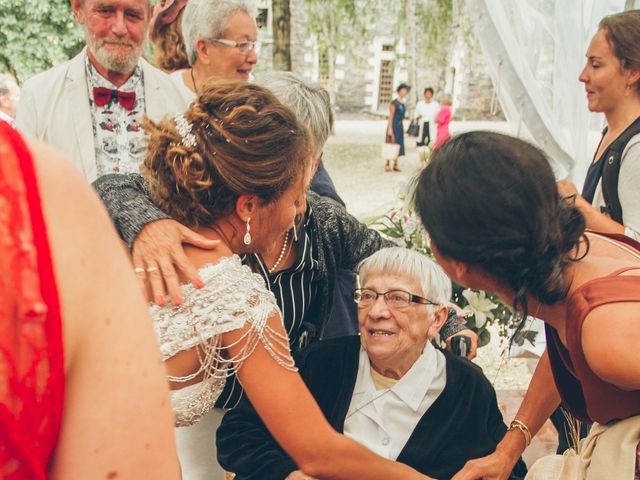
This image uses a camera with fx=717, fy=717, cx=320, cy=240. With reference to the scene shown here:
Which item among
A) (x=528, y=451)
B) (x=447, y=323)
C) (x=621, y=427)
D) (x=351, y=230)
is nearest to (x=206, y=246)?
(x=351, y=230)

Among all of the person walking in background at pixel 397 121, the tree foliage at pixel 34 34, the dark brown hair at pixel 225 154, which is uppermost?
the dark brown hair at pixel 225 154

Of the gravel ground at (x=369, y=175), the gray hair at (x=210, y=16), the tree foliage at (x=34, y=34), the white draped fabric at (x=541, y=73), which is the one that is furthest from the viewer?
the tree foliage at (x=34, y=34)

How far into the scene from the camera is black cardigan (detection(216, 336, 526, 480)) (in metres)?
2.29

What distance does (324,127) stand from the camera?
2.49m

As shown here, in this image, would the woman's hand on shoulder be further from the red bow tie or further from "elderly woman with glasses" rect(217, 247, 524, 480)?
the red bow tie

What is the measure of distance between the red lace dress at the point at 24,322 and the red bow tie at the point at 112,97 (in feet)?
9.20

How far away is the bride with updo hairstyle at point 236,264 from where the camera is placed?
179 centimetres

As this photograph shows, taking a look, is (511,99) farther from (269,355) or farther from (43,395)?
(43,395)

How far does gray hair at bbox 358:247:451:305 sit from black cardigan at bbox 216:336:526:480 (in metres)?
0.26

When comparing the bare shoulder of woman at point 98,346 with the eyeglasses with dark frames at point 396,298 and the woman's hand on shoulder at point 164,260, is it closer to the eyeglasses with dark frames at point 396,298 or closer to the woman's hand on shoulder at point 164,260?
the woman's hand on shoulder at point 164,260

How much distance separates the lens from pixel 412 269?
2.59 m

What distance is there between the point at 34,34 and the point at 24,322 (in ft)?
58.9

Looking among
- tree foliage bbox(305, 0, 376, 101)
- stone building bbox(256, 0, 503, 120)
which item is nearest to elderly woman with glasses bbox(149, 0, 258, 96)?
tree foliage bbox(305, 0, 376, 101)

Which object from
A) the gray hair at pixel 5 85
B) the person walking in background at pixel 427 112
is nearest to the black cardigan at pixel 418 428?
the gray hair at pixel 5 85
